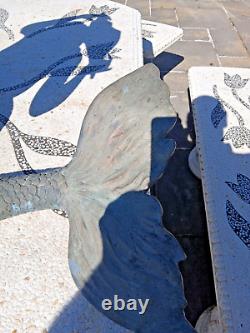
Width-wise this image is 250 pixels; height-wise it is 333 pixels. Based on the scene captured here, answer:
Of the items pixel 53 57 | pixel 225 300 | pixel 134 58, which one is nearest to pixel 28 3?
pixel 53 57

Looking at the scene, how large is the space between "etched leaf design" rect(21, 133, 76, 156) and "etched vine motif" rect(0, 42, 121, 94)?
0.45 meters

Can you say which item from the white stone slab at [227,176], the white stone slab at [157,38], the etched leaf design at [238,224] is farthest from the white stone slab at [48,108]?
the etched leaf design at [238,224]

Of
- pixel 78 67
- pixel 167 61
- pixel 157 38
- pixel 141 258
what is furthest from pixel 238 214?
pixel 167 61

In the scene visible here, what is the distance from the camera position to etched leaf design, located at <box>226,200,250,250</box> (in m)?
1.59

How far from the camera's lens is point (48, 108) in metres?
2.05

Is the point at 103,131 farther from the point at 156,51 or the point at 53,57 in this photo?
the point at 156,51

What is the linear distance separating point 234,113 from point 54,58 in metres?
1.14

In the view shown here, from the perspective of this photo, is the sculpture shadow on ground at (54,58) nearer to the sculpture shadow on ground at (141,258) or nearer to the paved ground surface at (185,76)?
the paved ground surface at (185,76)

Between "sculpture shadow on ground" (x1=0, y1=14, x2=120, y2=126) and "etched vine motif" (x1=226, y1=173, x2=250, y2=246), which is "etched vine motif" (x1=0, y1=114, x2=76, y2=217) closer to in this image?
"sculpture shadow on ground" (x1=0, y1=14, x2=120, y2=126)

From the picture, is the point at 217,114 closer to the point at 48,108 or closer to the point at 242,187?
the point at 242,187

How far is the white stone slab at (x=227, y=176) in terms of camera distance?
54.9 inches

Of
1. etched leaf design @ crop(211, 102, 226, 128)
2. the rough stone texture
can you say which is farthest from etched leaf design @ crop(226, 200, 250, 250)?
the rough stone texture

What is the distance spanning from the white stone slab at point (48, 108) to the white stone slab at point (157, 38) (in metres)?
0.18

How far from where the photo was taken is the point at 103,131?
1.12 m
